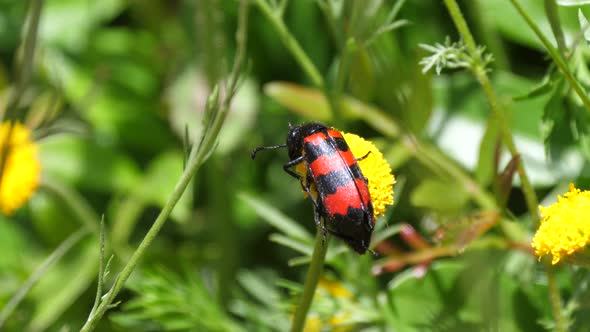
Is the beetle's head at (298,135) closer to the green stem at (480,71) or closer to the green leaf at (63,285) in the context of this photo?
the green stem at (480,71)

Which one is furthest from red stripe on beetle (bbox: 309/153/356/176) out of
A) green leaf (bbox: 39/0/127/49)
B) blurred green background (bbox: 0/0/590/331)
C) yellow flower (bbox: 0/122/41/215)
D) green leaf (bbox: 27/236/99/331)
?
green leaf (bbox: 39/0/127/49)

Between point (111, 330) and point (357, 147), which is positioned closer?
point (357, 147)

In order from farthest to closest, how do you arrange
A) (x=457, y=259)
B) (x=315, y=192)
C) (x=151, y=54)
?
(x=151, y=54)
(x=457, y=259)
(x=315, y=192)

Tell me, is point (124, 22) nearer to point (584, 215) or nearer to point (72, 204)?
point (72, 204)

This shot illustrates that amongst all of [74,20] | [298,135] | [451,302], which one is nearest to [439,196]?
[451,302]

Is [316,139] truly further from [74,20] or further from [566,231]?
[74,20]

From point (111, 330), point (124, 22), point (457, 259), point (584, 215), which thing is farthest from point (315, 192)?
point (124, 22)

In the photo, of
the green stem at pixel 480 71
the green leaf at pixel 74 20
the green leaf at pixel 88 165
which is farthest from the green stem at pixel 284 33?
the green leaf at pixel 74 20
